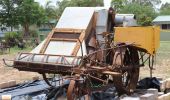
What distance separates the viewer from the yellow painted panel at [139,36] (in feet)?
33.7

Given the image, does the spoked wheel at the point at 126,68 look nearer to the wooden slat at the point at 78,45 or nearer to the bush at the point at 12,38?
the wooden slat at the point at 78,45

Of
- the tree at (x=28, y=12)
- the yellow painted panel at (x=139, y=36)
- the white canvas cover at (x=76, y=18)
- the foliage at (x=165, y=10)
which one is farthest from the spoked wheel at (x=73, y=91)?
the foliage at (x=165, y=10)

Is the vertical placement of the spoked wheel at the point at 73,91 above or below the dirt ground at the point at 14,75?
above

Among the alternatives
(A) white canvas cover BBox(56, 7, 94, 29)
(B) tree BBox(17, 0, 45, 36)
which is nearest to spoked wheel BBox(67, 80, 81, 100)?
(A) white canvas cover BBox(56, 7, 94, 29)

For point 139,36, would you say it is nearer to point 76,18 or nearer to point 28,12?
point 76,18

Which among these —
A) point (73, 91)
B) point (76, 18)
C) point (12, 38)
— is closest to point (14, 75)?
point (76, 18)

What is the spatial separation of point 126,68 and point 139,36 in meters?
0.84

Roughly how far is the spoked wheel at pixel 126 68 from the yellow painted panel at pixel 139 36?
275mm

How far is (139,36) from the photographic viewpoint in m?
10.3

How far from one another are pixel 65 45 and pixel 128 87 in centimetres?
203

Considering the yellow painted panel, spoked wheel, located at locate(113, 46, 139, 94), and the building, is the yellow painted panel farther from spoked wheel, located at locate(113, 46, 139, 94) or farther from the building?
the building

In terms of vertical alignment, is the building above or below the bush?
above

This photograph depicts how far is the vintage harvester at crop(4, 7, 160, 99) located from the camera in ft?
31.0

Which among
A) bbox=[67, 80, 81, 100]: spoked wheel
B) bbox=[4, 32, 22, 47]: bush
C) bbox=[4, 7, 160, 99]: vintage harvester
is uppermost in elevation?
bbox=[4, 7, 160, 99]: vintage harvester
